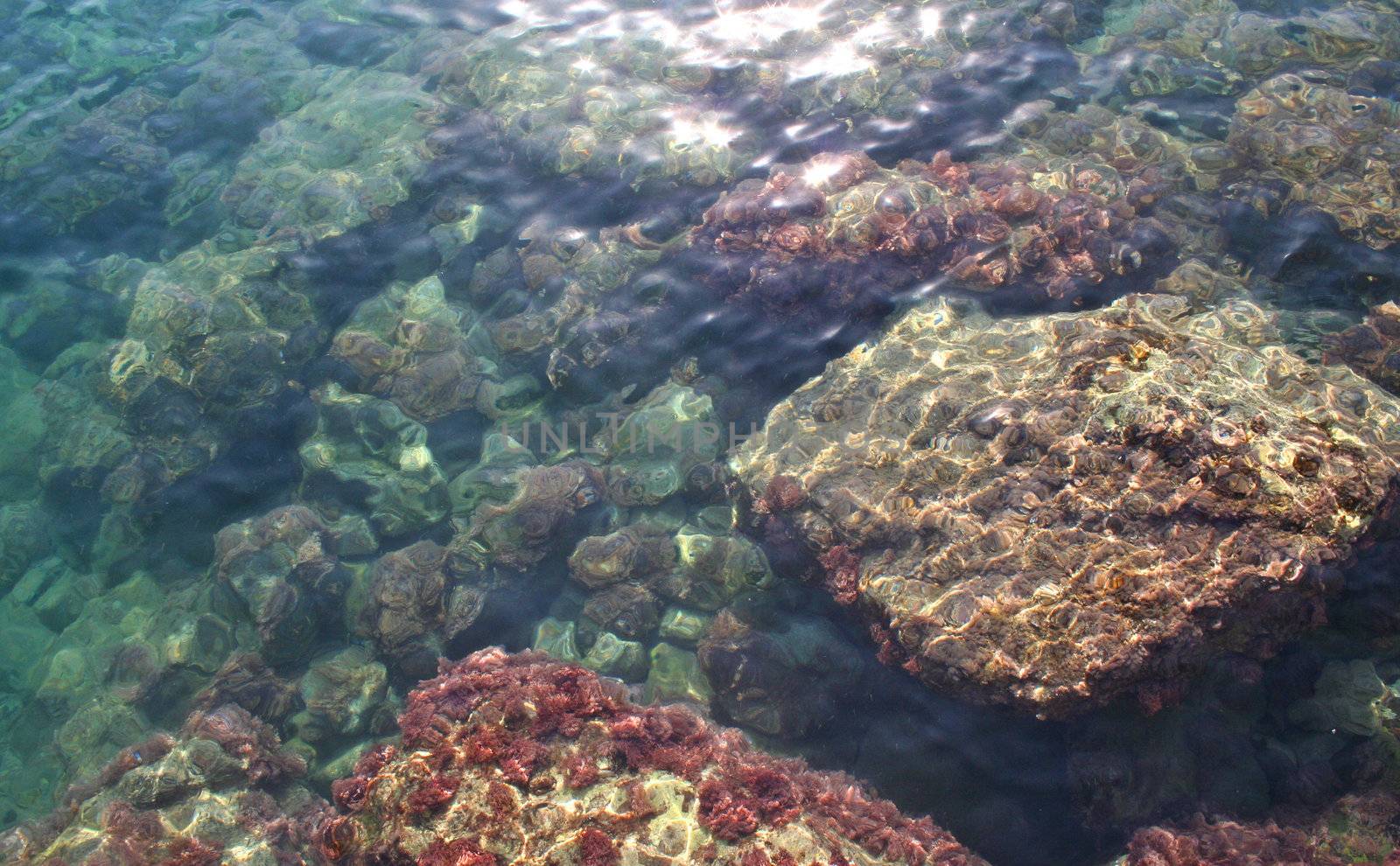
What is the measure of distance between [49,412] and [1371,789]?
12932mm

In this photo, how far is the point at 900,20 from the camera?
9984 mm

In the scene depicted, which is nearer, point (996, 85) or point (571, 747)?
point (571, 747)

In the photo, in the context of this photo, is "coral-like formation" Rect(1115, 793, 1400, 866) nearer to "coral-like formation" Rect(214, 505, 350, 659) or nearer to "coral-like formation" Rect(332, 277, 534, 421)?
"coral-like formation" Rect(332, 277, 534, 421)

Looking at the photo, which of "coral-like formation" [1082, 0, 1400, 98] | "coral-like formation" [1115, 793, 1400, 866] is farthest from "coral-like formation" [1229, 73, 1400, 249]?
"coral-like formation" [1115, 793, 1400, 866]

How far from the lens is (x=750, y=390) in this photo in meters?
7.43

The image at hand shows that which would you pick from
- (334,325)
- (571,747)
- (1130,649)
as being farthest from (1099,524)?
(334,325)

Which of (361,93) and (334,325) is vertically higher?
(361,93)

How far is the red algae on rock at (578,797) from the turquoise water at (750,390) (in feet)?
4.08

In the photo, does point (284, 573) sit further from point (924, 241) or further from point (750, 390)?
point (924, 241)

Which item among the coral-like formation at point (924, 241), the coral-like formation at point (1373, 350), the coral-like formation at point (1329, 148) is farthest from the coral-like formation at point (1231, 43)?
the coral-like formation at point (1373, 350)

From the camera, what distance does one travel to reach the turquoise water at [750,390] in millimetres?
5320

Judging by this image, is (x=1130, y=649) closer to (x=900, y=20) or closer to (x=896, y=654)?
(x=896, y=654)

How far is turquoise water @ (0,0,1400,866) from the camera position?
532cm

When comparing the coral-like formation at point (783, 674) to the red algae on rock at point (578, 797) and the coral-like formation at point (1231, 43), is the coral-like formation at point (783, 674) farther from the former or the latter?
the coral-like formation at point (1231, 43)
